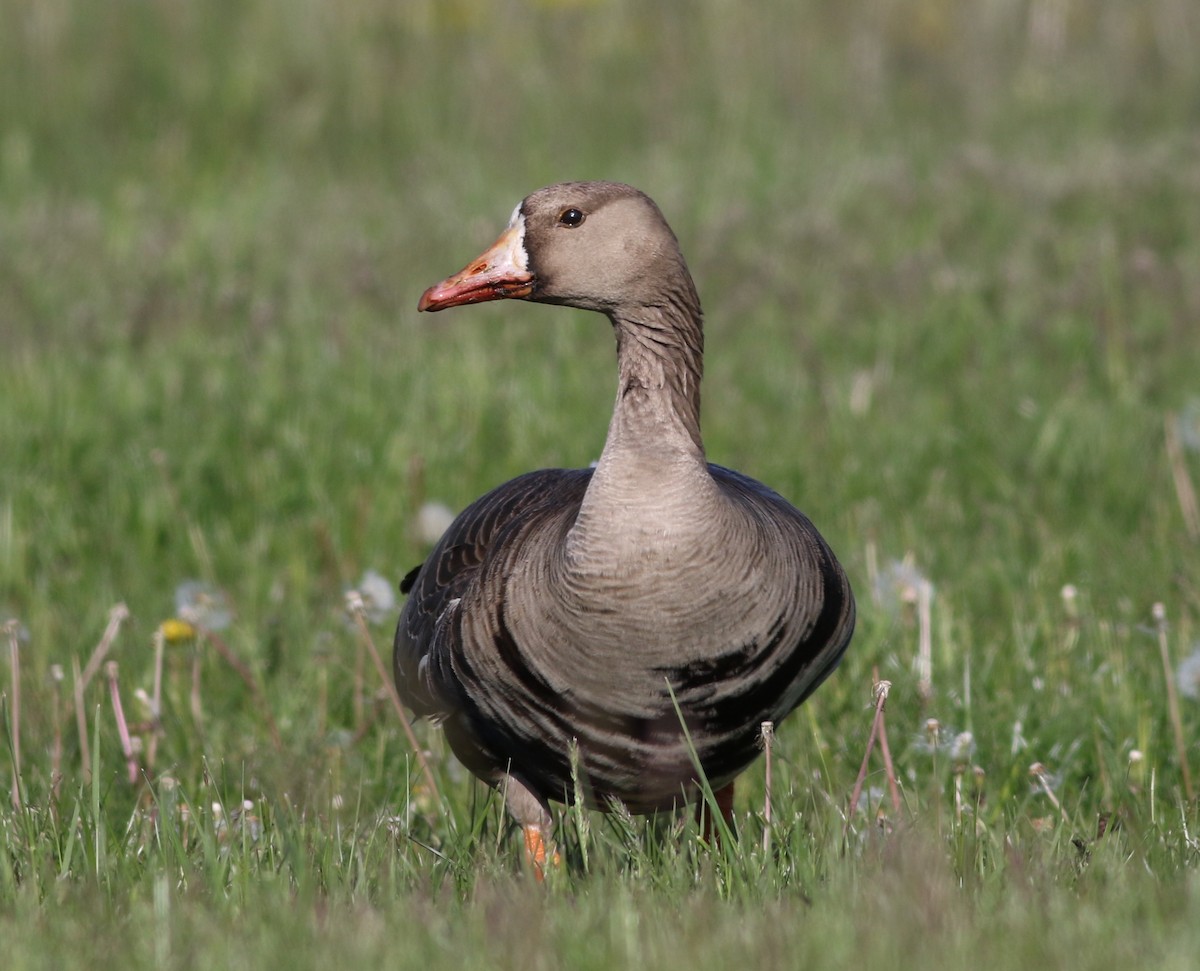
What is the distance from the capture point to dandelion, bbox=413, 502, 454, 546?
5805mm

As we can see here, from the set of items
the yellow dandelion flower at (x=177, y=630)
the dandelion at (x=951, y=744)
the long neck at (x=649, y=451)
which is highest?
the long neck at (x=649, y=451)

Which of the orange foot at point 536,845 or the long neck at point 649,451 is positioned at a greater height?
the long neck at point 649,451

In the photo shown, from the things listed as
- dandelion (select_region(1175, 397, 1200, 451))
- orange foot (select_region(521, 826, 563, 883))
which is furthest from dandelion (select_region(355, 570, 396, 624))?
dandelion (select_region(1175, 397, 1200, 451))

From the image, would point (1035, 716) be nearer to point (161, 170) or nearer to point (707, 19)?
point (161, 170)

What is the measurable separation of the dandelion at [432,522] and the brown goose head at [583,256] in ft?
6.57

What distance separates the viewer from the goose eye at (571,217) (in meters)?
3.84

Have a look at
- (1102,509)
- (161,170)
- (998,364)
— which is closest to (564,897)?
(1102,509)

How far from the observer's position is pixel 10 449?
652cm

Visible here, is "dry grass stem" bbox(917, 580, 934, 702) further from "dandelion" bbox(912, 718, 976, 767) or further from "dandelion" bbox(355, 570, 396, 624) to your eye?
"dandelion" bbox(355, 570, 396, 624)

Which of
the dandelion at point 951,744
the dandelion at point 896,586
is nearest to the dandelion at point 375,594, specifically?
the dandelion at point 896,586

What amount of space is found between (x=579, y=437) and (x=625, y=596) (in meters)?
3.28

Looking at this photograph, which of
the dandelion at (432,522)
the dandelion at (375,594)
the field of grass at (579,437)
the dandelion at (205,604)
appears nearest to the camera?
the field of grass at (579,437)

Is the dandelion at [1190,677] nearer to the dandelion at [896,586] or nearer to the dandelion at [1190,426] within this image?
the dandelion at [896,586]

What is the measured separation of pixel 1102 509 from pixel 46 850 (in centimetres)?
410
